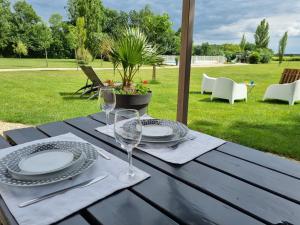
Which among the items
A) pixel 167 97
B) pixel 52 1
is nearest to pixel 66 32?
pixel 52 1

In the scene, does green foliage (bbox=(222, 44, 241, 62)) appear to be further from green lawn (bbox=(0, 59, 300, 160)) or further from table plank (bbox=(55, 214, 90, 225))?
table plank (bbox=(55, 214, 90, 225))

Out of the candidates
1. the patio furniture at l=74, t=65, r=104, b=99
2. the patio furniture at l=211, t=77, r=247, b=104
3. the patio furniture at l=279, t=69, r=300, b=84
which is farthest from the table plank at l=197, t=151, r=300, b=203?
the patio furniture at l=279, t=69, r=300, b=84

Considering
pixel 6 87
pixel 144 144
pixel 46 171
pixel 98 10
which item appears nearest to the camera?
pixel 46 171

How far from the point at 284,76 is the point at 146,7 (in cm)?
486

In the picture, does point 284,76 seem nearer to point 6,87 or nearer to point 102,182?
A: point 102,182

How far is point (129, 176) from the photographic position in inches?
27.1

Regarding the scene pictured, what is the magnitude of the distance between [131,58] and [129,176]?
1.91m

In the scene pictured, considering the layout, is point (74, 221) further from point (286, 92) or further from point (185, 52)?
point (286, 92)

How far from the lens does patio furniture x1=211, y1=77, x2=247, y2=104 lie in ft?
15.2

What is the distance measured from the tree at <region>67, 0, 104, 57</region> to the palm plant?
10361mm

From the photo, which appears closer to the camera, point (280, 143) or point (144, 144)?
point (144, 144)

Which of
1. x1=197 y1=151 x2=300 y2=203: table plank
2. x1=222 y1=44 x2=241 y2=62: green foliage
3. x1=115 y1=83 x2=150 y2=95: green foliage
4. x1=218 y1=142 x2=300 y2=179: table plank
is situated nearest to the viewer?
x1=197 y1=151 x2=300 y2=203: table plank

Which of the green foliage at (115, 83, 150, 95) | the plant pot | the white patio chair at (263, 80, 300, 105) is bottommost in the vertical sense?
the white patio chair at (263, 80, 300, 105)

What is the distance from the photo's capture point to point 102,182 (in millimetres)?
659
